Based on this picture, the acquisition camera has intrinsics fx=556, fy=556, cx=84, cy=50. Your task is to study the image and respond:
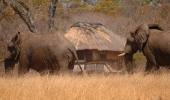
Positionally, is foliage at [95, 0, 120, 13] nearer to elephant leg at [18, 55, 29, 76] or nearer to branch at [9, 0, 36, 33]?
branch at [9, 0, 36, 33]

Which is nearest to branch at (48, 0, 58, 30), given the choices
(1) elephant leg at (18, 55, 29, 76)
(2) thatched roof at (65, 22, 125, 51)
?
(2) thatched roof at (65, 22, 125, 51)

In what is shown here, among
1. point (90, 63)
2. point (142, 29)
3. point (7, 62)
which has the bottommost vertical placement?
point (90, 63)

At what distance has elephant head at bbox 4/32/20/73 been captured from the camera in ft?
62.4

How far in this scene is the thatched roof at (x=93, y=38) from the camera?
2862 cm

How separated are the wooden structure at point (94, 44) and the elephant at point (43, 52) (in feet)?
30.7

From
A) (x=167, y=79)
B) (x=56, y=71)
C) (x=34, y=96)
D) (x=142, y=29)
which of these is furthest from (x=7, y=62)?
(x=34, y=96)

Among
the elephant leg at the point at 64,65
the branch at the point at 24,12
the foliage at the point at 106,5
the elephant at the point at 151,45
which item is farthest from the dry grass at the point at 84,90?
the foliage at the point at 106,5

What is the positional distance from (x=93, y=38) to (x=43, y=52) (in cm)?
1034

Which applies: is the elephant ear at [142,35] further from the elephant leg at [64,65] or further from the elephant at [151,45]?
the elephant leg at [64,65]

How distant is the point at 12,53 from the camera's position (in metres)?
19.3

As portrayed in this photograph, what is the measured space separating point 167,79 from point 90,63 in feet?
51.2

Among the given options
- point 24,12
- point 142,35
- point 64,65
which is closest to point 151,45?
point 142,35

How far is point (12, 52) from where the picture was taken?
19281 mm

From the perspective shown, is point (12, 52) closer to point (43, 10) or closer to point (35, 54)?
point (35, 54)
